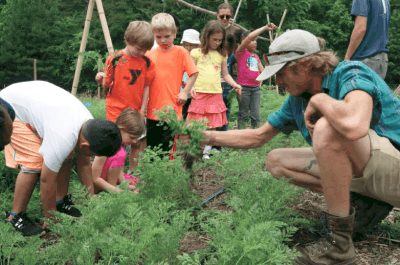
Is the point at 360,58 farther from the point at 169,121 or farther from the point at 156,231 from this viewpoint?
the point at 156,231

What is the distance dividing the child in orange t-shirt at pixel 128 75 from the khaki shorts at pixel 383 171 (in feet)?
8.58

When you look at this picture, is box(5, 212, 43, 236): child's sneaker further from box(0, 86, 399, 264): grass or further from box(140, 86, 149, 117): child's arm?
box(140, 86, 149, 117): child's arm

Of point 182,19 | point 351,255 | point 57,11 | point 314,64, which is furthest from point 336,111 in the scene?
point 57,11

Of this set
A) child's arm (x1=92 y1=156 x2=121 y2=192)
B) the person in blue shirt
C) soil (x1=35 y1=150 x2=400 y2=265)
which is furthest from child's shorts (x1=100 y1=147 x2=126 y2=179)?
the person in blue shirt

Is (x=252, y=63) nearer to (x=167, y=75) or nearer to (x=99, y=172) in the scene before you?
(x=167, y=75)

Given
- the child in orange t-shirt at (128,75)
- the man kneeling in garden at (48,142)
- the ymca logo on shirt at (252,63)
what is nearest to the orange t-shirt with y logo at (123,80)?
the child in orange t-shirt at (128,75)

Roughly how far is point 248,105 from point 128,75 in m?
2.98

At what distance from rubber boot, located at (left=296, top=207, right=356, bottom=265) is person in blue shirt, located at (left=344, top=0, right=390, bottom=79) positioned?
264 centimetres

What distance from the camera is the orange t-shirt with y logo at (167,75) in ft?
14.6

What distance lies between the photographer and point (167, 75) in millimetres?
4477

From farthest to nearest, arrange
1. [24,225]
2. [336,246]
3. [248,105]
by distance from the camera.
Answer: [248,105]
[24,225]
[336,246]

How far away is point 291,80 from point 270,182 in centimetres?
86

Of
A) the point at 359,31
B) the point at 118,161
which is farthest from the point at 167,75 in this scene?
the point at 359,31

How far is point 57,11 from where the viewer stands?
3178 centimetres
